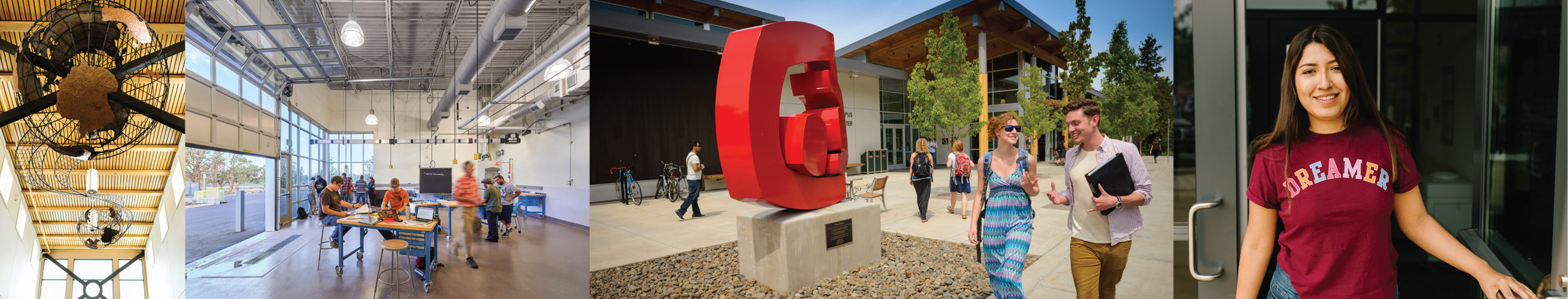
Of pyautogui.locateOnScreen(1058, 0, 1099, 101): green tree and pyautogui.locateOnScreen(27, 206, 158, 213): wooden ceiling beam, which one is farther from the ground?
pyautogui.locateOnScreen(1058, 0, 1099, 101): green tree

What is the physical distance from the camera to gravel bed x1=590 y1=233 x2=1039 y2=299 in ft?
10.2

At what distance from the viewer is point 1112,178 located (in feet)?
6.89

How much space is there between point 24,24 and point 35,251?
0.78 meters

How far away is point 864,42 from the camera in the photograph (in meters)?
3.39

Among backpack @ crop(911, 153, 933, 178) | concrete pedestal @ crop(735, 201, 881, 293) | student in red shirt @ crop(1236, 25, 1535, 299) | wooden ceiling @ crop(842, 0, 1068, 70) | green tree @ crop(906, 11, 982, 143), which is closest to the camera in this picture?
student in red shirt @ crop(1236, 25, 1535, 299)

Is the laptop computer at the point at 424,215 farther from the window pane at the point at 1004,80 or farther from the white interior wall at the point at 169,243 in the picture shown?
the window pane at the point at 1004,80

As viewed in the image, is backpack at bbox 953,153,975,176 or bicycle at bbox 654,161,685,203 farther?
bicycle at bbox 654,161,685,203

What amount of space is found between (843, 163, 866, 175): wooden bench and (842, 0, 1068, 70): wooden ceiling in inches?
32.7

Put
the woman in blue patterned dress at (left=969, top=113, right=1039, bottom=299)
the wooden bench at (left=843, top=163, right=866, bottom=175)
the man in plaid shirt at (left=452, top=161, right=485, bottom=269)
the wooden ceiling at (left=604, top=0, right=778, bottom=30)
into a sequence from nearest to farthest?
the man in plaid shirt at (left=452, top=161, right=485, bottom=269) < the woman in blue patterned dress at (left=969, top=113, right=1039, bottom=299) < the wooden ceiling at (left=604, top=0, right=778, bottom=30) < the wooden bench at (left=843, top=163, right=866, bottom=175)

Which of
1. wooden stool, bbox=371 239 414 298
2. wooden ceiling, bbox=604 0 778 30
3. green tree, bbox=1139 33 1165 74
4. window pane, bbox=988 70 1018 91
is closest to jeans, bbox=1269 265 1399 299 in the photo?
green tree, bbox=1139 33 1165 74

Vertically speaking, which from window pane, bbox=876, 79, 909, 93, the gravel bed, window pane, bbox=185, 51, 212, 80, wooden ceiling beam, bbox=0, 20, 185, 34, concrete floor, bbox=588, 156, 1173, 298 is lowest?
the gravel bed

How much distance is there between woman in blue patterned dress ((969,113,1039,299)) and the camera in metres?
2.44

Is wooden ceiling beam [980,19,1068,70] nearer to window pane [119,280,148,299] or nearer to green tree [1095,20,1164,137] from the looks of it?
green tree [1095,20,1164,137]

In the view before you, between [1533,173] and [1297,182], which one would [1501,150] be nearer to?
[1533,173]
